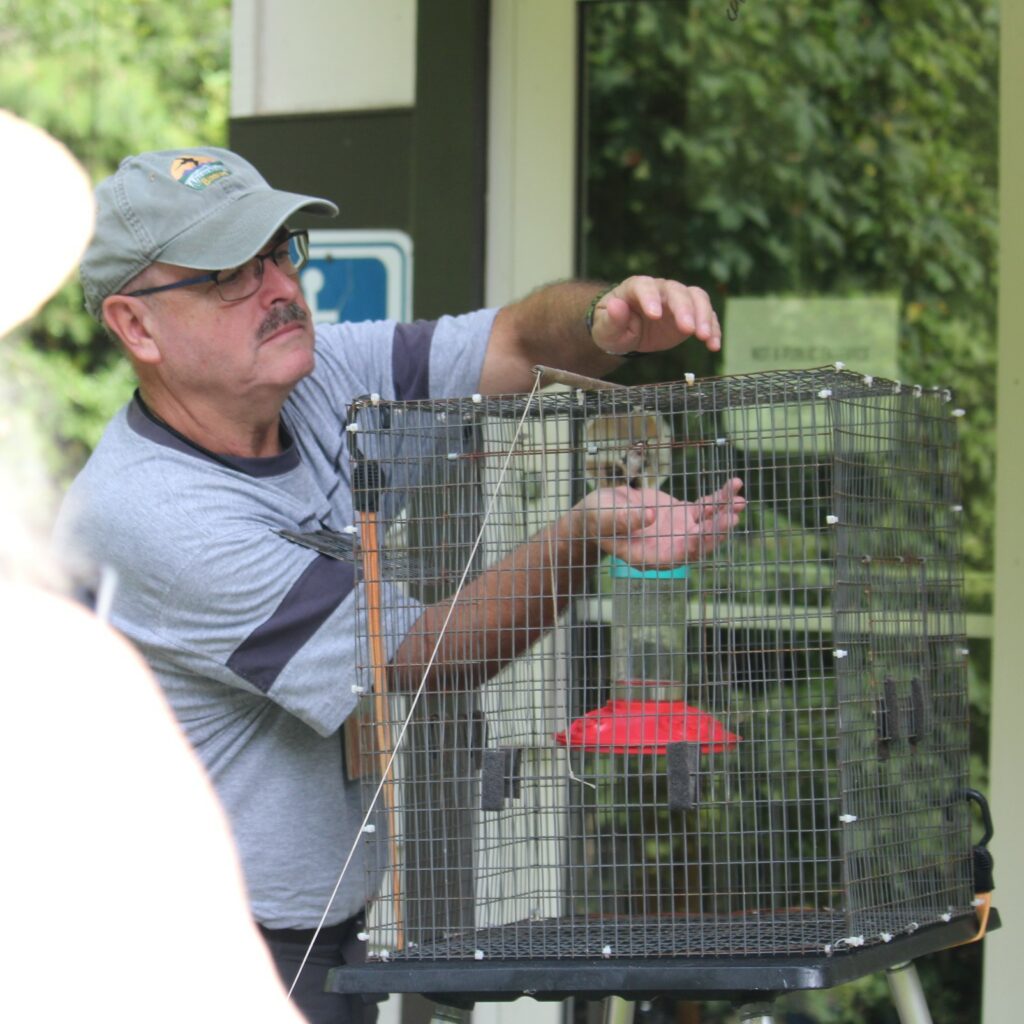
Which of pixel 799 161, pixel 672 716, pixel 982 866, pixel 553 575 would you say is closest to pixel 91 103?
pixel 799 161

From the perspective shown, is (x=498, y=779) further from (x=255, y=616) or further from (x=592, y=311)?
(x=592, y=311)

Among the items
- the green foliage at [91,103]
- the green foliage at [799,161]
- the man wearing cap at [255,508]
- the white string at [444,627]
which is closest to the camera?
the white string at [444,627]

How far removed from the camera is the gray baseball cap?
205 centimetres

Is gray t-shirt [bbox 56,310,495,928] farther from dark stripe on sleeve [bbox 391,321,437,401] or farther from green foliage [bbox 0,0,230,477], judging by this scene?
green foliage [bbox 0,0,230,477]

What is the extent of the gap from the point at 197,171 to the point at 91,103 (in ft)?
7.28

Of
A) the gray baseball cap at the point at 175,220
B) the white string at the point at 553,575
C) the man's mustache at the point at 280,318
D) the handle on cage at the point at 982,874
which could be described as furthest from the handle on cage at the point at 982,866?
the gray baseball cap at the point at 175,220

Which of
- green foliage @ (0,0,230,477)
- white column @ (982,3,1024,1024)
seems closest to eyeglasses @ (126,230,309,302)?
white column @ (982,3,1024,1024)

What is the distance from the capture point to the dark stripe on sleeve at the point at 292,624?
6.18 ft

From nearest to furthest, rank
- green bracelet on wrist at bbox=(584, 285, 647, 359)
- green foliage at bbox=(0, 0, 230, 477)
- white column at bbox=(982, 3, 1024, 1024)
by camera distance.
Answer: green bracelet on wrist at bbox=(584, 285, 647, 359) < white column at bbox=(982, 3, 1024, 1024) < green foliage at bbox=(0, 0, 230, 477)

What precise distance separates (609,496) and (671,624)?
6.3 inches

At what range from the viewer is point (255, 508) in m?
1.98

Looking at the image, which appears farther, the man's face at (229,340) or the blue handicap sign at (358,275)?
the blue handicap sign at (358,275)

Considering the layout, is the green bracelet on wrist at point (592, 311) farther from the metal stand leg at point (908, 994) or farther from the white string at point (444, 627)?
the metal stand leg at point (908, 994)

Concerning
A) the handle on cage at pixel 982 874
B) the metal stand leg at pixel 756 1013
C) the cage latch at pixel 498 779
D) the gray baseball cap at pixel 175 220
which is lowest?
the metal stand leg at pixel 756 1013
